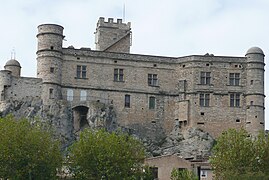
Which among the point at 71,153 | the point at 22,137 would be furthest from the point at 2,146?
the point at 71,153

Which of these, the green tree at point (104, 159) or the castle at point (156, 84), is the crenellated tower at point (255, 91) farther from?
the green tree at point (104, 159)

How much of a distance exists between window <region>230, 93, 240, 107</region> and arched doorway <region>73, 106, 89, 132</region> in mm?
15821

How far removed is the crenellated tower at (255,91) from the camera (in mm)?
94000

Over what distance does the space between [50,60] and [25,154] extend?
22.6 metres

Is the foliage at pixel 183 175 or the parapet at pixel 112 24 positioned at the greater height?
the parapet at pixel 112 24

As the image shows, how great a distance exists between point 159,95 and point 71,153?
22.4 metres

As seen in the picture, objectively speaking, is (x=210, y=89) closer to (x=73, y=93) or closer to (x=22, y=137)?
(x=73, y=93)

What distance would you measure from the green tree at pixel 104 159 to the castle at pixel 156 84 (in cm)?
1742

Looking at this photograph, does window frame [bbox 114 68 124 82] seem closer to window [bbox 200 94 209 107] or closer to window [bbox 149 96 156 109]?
window [bbox 149 96 156 109]

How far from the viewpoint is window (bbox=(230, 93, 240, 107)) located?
94.8m

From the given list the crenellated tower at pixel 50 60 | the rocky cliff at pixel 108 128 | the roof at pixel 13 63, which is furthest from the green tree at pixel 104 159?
the roof at pixel 13 63

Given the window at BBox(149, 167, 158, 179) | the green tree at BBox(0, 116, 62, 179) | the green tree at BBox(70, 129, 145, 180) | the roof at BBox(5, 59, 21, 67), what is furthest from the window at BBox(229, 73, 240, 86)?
the green tree at BBox(0, 116, 62, 179)

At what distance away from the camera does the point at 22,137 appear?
71625 mm

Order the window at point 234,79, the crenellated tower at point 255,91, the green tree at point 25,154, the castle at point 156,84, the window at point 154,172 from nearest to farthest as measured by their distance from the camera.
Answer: the green tree at point 25,154 → the window at point 154,172 → the castle at point 156,84 → the crenellated tower at point 255,91 → the window at point 234,79
